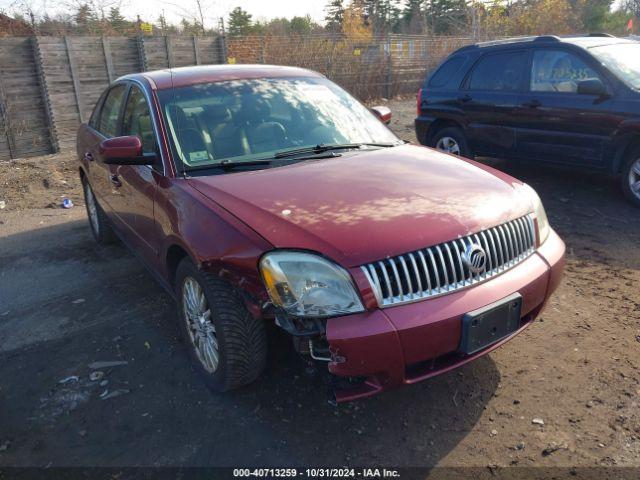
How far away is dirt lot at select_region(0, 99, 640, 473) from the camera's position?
2.49 metres

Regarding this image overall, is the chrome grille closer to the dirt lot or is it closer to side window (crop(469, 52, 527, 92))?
the dirt lot

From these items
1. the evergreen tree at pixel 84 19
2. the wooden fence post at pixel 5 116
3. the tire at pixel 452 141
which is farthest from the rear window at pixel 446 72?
the evergreen tree at pixel 84 19

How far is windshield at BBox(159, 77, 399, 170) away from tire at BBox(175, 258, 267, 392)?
32.6 inches

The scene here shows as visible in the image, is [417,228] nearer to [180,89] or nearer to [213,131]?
[213,131]

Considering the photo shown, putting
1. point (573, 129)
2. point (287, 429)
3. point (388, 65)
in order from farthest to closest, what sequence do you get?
point (388, 65), point (573, 129), point (287, 429)

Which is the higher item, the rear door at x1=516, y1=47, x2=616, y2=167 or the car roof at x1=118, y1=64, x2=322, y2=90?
the car roof at x1=118, y1=64, x2=322, y2=90

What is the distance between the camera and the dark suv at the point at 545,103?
18.3 feet

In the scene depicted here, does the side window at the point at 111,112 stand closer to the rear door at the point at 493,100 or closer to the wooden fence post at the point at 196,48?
the rear door at the point at 493,100

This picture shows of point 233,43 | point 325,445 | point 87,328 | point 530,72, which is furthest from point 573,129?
point 233,43

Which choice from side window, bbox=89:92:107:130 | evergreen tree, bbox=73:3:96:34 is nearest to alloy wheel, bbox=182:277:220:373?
side window, bbox=89:92:107:130

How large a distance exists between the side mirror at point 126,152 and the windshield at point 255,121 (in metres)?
0.22

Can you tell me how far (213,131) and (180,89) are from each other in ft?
1.66

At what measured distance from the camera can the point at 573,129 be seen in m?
5.93

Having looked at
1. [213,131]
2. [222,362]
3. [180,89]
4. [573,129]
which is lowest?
[222,362]
